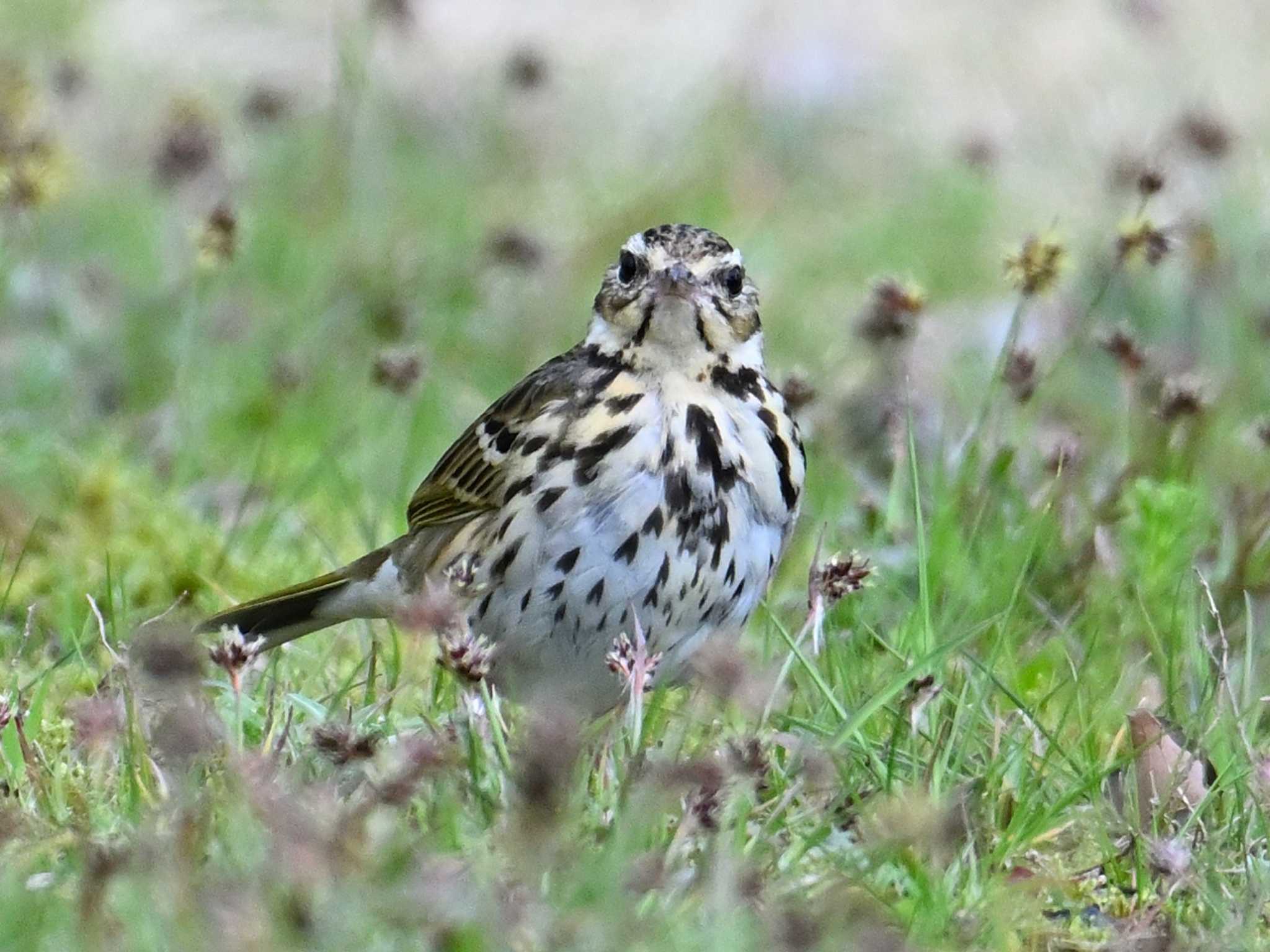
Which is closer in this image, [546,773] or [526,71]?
[546,773]

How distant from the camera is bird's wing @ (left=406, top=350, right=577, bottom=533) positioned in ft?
15.2

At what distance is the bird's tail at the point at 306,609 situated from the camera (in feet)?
16.1

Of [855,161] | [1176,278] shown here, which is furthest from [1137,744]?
[855,161]

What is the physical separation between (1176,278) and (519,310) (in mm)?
2201

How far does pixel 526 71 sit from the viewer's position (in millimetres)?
7605

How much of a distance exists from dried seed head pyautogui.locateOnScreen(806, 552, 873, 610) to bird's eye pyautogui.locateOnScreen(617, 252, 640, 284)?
89 cm

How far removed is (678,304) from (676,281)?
0.04 metres

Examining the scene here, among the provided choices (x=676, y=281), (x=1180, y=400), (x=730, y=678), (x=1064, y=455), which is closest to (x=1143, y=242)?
(x=1180, y=400)

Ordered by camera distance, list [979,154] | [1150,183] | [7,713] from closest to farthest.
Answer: [7,713], [1150,183], [979,154]

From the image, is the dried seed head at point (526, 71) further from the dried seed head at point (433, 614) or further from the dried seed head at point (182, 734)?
the dried seed head at point (182, 734)

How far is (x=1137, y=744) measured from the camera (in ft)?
13.6

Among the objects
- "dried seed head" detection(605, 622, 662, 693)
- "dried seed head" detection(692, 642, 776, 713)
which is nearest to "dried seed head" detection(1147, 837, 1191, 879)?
"dried seed head" detection(692, 642, 776, 713)

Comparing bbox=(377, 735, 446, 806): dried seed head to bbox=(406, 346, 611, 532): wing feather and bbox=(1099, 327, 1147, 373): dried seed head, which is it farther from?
bbox=(1099, 327, 1147, 373): dried seed head

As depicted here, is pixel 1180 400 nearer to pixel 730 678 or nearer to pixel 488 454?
pixel 488 454
